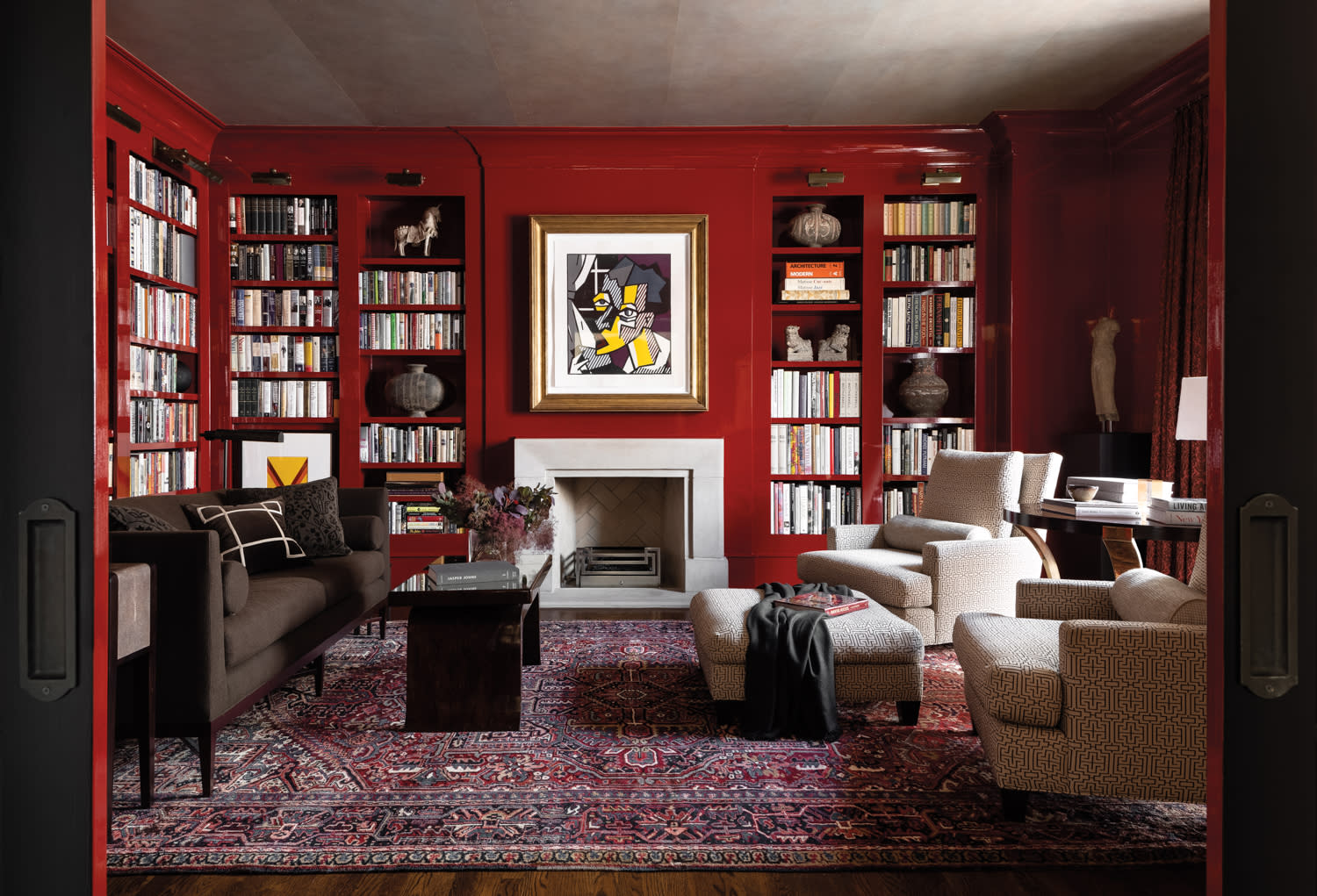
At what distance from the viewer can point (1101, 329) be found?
4.45 meters

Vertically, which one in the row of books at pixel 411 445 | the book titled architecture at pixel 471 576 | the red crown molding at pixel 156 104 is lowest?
the book titled architecture at pixel 471 576

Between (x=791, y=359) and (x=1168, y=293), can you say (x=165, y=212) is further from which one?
(x=1168, y=293)

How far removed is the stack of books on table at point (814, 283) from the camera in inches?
193

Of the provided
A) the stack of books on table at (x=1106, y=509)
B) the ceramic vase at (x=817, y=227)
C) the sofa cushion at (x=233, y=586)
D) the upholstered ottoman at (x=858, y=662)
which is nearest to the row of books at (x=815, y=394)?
the ceramic vase at (x=817, y=227)

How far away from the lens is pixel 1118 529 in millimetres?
2783


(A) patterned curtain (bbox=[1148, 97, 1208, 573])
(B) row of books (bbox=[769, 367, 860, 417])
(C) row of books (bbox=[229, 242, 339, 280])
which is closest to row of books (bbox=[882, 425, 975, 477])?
(B) row of books (bbox=[769, 367, 860, 417])

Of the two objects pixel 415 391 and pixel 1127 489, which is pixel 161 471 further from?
pixel 1127 489

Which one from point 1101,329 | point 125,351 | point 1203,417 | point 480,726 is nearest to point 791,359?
point 1101,329

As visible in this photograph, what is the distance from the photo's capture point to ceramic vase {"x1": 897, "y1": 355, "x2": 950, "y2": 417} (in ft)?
16.1

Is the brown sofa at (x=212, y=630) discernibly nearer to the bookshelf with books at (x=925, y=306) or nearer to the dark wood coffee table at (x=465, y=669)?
the dark wood coffee table at (x=465, y=669)

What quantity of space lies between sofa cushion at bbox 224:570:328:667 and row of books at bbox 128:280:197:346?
1973 mm

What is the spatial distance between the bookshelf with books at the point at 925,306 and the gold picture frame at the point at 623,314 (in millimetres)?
1226

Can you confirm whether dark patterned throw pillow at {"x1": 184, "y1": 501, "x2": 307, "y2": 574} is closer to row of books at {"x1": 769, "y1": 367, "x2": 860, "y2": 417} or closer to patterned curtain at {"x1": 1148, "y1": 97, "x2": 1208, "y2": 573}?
row of books at {"x1": 769, "y1": 367, "x2": 860, "y2": 417}

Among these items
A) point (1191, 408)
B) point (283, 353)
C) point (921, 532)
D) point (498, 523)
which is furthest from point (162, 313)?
point (1191, 408)
